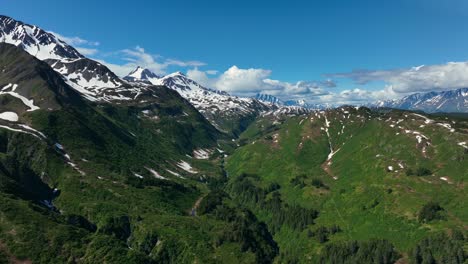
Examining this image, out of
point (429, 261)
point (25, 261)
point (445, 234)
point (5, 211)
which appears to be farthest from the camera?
point (445, 234)

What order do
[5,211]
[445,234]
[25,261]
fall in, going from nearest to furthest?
[25,261], [5,211], [445,234]

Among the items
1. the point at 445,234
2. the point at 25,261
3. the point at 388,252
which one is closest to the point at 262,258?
the point at 388,252

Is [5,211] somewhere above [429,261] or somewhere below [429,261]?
above

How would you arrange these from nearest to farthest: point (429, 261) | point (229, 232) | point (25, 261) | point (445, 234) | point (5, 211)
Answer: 1. point (25, 261)
2. point (5, 211)
3. point (429, 261)
4. point (445, 234)
5. point (229, 232)

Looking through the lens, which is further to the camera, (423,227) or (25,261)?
(423,227)

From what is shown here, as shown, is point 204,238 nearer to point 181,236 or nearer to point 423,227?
point 181,236

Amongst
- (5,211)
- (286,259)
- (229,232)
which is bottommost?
(286,259)

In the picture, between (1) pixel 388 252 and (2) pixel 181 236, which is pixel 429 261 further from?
(2) pixel 181 236

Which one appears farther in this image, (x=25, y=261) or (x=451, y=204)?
(x=451, y=204)

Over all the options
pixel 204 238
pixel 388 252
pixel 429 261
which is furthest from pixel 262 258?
pixel 429 261
